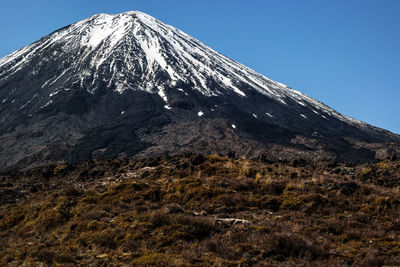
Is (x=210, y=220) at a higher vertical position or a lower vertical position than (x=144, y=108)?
lower

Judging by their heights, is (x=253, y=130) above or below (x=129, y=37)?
below

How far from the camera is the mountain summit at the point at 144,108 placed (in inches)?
3551

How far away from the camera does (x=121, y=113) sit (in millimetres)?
116812

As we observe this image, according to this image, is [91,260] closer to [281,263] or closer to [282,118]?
[281,263]

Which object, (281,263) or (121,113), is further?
(121,113)

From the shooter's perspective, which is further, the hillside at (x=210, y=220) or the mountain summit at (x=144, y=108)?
the mountain summit at (x=144, y=108)

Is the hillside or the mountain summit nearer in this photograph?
the hillside

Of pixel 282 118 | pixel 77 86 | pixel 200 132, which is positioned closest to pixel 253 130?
pixel 200 132

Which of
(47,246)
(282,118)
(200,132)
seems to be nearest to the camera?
(47,246)

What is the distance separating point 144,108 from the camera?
11856cm

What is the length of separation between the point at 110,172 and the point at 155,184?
18.5 ft

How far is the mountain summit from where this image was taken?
296ft

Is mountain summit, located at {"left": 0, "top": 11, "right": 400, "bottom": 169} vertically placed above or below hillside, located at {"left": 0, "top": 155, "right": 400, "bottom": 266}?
above

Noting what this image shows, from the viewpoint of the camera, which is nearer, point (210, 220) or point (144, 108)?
point (210, 220)
